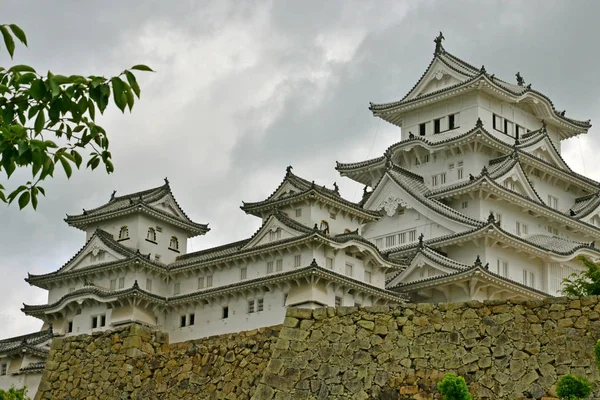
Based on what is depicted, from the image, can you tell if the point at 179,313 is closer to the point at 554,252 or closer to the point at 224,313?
the point at 224,313

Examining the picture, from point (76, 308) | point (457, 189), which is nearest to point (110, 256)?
point (76, 308)

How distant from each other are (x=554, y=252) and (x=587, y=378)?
4244cm

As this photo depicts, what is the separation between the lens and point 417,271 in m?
60.9

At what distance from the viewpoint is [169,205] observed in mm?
66438

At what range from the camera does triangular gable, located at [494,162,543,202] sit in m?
65.6

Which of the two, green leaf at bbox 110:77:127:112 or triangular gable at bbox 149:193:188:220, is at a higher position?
triangular gable at bbox 149:193:188:220

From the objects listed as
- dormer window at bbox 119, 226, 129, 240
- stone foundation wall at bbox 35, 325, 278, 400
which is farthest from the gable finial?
stone foundation wall at bbox 35, 325, 278, 400

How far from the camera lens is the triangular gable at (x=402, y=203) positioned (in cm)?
6348

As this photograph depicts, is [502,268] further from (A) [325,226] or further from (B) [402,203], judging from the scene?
(A) [325,226]

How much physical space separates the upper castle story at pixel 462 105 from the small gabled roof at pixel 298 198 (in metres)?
10.8

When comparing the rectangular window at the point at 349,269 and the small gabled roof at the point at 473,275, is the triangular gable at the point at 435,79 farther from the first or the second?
the rectangular window at the point at 349,269

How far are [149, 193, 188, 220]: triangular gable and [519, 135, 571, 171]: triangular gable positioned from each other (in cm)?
1955

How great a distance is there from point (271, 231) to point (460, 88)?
1645 cm

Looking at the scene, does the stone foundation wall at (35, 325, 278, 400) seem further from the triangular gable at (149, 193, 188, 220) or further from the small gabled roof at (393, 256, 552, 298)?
the triangular gable at (149, 193, 188, 220)
